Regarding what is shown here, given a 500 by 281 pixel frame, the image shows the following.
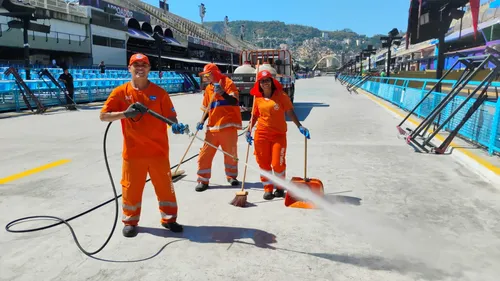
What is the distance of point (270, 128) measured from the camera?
479cm

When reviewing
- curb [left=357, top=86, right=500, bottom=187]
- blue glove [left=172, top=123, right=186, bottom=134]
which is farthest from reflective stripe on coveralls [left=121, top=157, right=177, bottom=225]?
curb [left=357, top=86, right=500, bottom=187]

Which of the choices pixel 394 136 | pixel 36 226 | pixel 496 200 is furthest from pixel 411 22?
pixel 36 226

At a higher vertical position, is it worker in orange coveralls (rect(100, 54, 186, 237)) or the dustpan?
worker in orange coveralls (rect(100, 54, 186, 237))

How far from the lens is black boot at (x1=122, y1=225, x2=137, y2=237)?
3.69 meters

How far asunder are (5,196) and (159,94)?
2.84 metres

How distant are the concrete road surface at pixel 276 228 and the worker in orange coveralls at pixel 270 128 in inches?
17.0

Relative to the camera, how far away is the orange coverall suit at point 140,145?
11.8 feet

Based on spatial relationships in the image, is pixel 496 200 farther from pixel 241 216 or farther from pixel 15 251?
pixel 15 251

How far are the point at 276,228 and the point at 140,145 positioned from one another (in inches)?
62.7

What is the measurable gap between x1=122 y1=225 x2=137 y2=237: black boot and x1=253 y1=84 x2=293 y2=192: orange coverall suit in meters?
1.81

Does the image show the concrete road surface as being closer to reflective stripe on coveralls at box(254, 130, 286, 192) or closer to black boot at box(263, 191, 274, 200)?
black boot at box(263, 191, 274, 200)

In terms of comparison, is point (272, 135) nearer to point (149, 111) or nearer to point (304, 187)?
point (304, 187)

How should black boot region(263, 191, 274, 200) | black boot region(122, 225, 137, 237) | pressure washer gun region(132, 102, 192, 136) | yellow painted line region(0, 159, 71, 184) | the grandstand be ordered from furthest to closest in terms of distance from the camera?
the grandstand → yellow painted line region(0, 159, 71, 184) → black boot region(263, 191, 274, 200) → black boot region(122, 225, 137, 237) → pressure washer gun region(132, 102, 192, 136)

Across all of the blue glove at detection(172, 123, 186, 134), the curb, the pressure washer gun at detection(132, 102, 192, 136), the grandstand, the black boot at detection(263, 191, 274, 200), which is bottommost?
the black boot at detection(263, 191, 274, 200)
